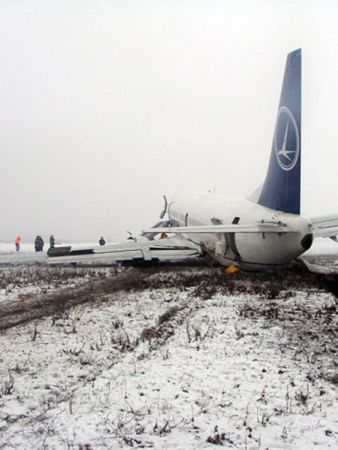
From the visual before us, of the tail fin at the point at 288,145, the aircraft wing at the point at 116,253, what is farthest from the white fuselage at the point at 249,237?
the aircraft wing at the point at 116,253

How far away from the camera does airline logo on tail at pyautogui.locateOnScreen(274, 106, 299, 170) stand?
15727mm

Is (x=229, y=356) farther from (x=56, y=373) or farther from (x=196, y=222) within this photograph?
(x=196, y=222)

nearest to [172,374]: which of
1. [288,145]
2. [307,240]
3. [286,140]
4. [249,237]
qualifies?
[307,240]

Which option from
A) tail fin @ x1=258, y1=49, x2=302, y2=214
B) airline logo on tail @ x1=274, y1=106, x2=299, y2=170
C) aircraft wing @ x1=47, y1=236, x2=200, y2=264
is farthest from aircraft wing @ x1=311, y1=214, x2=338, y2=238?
aircraft wing @ x1=47, y1=236, x2=200, y2=264

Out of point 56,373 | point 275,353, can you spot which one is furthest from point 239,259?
point 56,373

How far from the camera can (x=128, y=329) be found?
9.81 m

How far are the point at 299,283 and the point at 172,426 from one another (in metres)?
11.5

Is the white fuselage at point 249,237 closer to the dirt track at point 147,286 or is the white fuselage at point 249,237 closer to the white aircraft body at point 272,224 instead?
the white aircraft body at point 272,224

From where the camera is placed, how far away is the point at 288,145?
52.3ft

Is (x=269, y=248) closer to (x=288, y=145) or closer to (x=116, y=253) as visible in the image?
(x=288, y=145)

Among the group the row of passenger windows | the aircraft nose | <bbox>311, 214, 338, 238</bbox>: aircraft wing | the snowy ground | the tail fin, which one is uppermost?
the tail fin

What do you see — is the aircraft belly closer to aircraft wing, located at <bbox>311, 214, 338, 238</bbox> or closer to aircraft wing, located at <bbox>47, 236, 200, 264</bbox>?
aircraft wing, located at <bbox>311, 214, 338, 238</bbox>

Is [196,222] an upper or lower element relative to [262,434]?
upper

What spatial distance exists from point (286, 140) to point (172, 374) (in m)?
11.0
